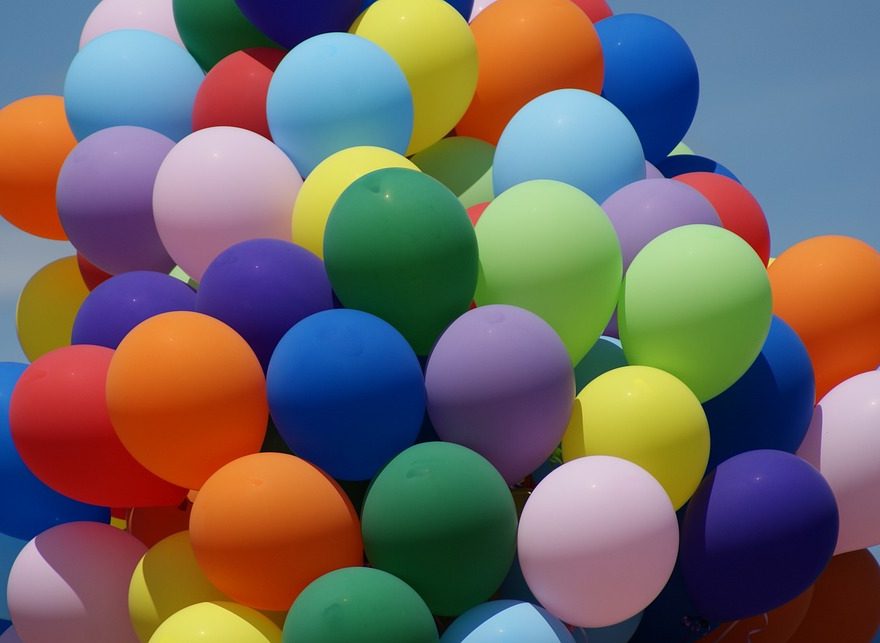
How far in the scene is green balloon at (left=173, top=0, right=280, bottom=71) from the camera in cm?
686

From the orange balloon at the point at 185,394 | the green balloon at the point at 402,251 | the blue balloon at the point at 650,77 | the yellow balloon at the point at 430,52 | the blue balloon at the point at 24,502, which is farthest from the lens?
the blue balloon at the point at 650,77

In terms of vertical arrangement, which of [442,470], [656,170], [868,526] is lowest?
[868,526]

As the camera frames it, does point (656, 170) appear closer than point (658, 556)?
No

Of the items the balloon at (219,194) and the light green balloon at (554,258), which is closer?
the light green balloon at (554,258)

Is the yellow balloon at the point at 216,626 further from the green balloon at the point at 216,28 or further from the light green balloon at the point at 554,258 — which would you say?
the green balloon at the point at 216,28

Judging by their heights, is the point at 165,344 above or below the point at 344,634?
above

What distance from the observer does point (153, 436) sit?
5.43m

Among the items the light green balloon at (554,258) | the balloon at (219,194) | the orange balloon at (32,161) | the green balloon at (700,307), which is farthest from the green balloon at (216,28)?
the green balloon at (700,307)

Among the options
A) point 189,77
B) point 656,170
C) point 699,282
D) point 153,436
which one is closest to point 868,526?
point 699,282

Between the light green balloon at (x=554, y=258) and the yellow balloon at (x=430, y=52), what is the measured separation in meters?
0.80

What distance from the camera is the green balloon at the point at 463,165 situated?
6711 millimetres

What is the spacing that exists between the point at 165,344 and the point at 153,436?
0.32 metres

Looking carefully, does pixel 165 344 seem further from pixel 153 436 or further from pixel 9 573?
pixel 9 573

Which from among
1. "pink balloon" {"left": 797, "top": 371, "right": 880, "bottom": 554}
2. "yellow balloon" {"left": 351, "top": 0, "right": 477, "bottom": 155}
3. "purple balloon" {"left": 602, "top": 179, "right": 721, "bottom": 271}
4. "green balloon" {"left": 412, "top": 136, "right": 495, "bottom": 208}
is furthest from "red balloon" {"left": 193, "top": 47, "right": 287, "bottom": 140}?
"pink balloon" {"left": 797, "top": 371, "right": 880, "bottom": 554}
